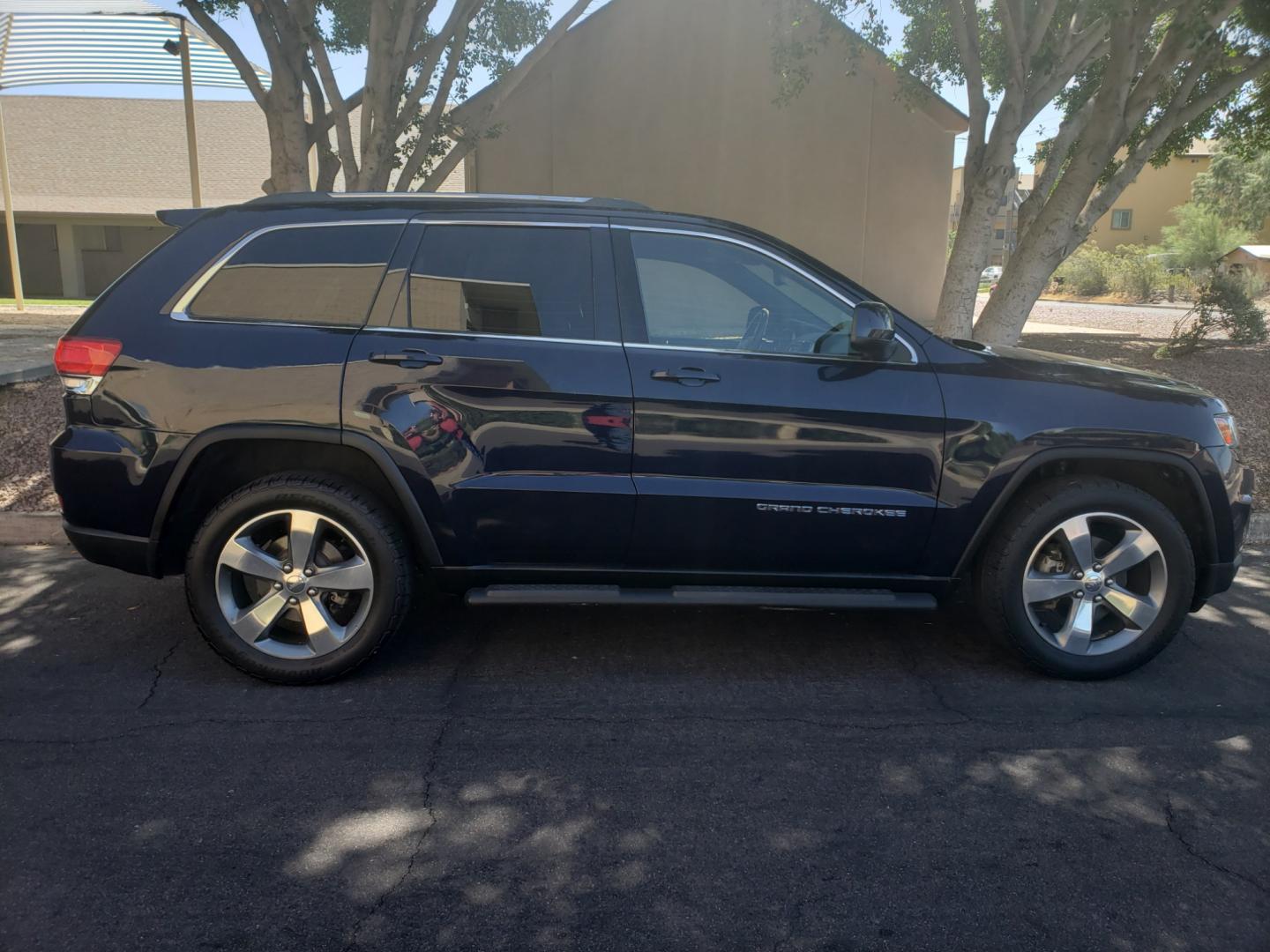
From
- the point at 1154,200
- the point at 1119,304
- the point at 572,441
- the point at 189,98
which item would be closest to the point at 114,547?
the point at 572,441

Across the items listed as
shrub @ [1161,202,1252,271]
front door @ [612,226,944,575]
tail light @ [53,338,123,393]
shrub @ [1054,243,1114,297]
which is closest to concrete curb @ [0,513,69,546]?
tail light @ [53,338,123,393]

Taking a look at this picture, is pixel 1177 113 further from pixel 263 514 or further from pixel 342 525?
pixel 263 514

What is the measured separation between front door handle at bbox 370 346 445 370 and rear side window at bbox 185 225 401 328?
21 cm

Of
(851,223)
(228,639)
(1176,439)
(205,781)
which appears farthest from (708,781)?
(851,223)

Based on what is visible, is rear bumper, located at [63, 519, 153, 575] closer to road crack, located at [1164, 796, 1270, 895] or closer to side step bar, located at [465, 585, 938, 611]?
side step bar, located at [465, 585, 938, 611]

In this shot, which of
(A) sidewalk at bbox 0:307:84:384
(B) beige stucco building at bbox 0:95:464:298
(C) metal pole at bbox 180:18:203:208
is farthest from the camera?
(B) beige stucco building at bbox 0:95:464:298

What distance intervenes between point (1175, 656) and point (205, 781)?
14.0 ft

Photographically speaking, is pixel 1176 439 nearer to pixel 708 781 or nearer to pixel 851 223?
pixel 708 781

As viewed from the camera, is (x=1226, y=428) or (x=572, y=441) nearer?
(x=572, y=441)

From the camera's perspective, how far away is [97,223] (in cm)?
2984

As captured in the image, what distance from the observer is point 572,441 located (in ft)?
13.7

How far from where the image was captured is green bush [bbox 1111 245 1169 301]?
37.7 meters

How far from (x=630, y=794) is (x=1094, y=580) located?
2.28 meters

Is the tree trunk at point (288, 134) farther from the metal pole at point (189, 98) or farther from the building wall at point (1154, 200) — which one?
the building wall at point (1154, 200)
